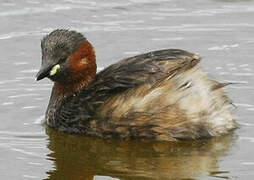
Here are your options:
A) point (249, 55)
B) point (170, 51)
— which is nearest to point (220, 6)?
point (249, 55)

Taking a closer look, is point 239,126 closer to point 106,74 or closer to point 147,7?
point 106,74

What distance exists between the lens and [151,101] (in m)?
9.30

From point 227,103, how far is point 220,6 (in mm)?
3946

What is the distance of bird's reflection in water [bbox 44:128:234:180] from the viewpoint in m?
8.46

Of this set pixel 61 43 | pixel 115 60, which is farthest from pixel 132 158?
pixel 115 60

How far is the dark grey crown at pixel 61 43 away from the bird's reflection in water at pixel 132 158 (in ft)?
2.65

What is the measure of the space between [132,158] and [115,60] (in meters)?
2.61

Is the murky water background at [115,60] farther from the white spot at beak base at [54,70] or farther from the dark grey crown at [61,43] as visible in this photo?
the dark grey crown at [61,43]

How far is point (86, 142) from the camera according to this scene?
31.2 feet

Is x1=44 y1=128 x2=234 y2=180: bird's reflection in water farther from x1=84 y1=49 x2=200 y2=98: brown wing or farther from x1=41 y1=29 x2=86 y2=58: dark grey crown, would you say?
x1=41 y1=29 x2=86 y2=58: dark grey crown

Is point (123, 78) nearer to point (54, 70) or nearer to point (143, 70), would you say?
point (143, 70)

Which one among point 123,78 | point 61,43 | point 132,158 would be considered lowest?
point 132,158

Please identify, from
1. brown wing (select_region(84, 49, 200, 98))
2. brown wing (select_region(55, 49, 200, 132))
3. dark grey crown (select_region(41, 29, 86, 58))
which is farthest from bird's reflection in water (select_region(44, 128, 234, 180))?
dark grey crown (select_region(41, 29, 86, 58))

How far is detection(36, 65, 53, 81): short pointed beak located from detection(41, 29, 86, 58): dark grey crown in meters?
0.16
